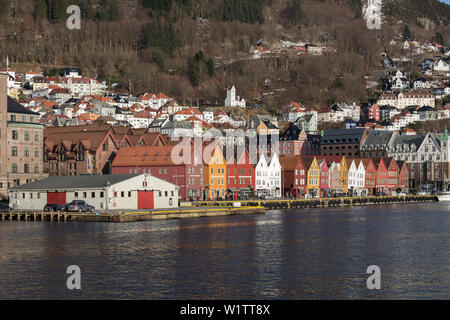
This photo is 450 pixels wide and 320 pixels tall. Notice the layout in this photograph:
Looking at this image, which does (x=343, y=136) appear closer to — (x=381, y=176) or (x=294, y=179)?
(x=381, y=176)

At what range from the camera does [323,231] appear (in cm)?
6762

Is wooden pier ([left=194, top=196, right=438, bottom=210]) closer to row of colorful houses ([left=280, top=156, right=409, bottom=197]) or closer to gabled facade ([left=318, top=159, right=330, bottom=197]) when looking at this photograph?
row of colorful houses ([left=280, top=156, right=409, bottom=197])

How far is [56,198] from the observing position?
84062 millimetres

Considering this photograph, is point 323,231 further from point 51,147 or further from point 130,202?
point 51,147


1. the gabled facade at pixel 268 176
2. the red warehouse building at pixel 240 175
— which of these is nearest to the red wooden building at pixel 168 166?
the red warehouse building at pixel 240 175

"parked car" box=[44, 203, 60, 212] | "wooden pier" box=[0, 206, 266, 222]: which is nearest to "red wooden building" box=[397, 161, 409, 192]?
"wooden pier" box=[0, 206, 266, 222]

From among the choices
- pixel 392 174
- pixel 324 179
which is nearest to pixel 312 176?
pixel 324 179

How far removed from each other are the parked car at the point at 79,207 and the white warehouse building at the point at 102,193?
83cm

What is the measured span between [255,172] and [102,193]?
46451 millimetres

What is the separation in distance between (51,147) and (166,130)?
86.2 metres

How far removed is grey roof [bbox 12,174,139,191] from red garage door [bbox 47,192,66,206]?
0.73 metres

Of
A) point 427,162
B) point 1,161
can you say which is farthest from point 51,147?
point 427,162

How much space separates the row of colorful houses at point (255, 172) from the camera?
107938 mm

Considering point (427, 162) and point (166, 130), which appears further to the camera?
point (166, 130)
